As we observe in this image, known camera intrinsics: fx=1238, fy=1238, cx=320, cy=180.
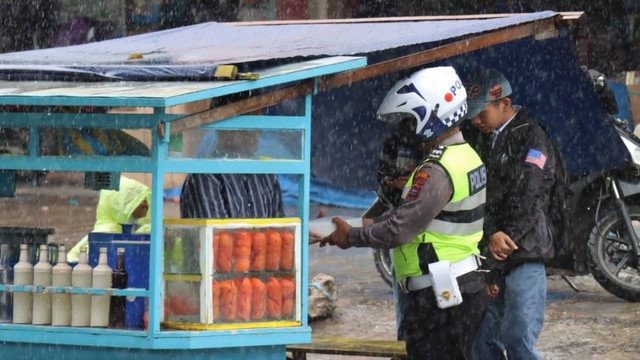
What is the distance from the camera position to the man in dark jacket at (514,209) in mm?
6164

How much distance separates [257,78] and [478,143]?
182cm

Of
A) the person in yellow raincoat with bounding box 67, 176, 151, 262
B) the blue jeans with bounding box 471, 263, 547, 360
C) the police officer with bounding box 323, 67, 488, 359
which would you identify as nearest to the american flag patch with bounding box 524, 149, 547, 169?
the blue jeans with bounding box 471, 263, 547, 360

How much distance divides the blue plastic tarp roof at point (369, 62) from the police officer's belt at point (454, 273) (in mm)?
1015

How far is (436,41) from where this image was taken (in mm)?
5914

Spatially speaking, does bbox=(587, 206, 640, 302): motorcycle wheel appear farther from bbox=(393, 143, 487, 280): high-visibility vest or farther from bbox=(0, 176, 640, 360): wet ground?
bbox=(393, 143, 487, 280): high-visibility vest

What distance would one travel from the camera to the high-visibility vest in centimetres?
551

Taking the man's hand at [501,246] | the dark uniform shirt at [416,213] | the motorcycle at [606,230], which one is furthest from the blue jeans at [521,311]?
the motorcycle at [606,230]

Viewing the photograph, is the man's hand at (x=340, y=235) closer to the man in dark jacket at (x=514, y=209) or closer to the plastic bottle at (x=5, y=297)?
the man in dark jacket at (x=514, y=209)

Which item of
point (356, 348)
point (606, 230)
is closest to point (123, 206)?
point (356, 348)

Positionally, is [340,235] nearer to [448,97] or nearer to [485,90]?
[448,97]

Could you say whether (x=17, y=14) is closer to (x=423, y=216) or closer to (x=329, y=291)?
(x=329, y=291)

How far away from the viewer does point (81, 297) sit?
17.3ft

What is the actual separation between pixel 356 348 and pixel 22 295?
1.68 meters

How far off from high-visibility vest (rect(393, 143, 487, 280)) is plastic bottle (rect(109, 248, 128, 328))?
50.3 inches
